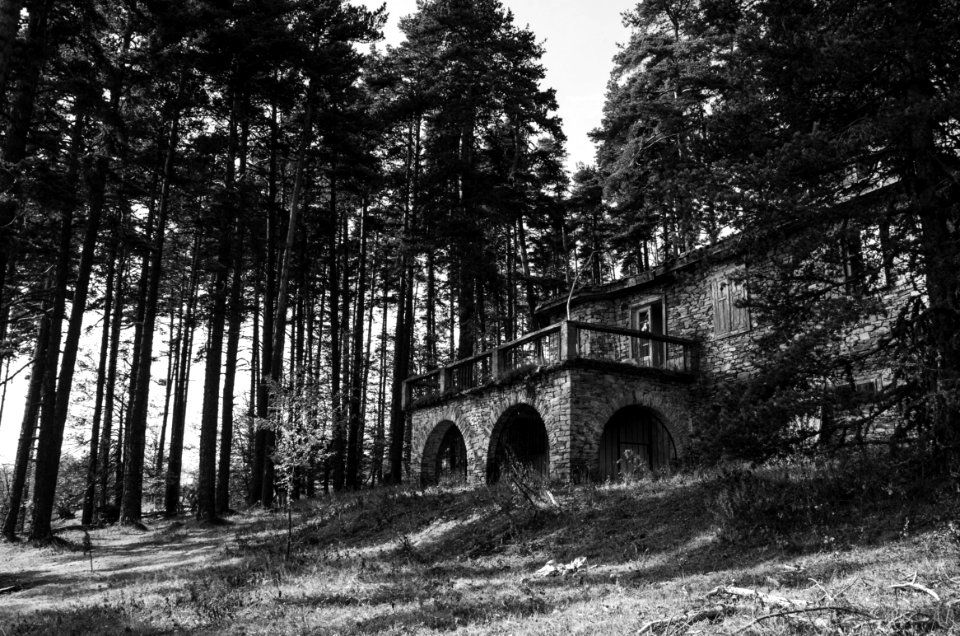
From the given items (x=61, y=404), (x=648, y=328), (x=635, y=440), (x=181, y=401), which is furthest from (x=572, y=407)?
(x=181, y=401)

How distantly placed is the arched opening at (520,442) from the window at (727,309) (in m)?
5.31

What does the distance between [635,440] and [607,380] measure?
268 centimetres

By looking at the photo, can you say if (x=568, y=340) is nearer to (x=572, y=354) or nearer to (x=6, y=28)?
(x=572, y=354)

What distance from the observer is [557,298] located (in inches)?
925

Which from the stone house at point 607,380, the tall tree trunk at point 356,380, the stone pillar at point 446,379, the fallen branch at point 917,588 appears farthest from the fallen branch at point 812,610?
the tall tree trunk at point 356,380

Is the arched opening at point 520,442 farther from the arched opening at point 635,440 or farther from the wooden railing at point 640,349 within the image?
the wooden railing at point 640,349

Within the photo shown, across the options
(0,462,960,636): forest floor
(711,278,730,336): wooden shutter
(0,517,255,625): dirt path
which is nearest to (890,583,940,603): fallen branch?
(0,462,960,636): forest floor

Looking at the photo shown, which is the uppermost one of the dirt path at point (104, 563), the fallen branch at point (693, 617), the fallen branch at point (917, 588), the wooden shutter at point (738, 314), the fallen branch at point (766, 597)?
the wooden shutter at point (738, 314)

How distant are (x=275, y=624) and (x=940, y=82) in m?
11.0

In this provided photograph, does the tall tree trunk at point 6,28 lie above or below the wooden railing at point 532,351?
above

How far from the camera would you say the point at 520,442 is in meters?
21.9

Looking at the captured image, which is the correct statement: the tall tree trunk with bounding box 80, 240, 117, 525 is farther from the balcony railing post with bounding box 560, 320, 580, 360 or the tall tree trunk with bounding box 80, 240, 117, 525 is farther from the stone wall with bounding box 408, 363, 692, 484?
the balcony railing post with bounding box 560, 320, 580, 360

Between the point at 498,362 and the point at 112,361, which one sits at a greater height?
the point at 112,361

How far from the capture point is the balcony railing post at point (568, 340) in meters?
17.7
